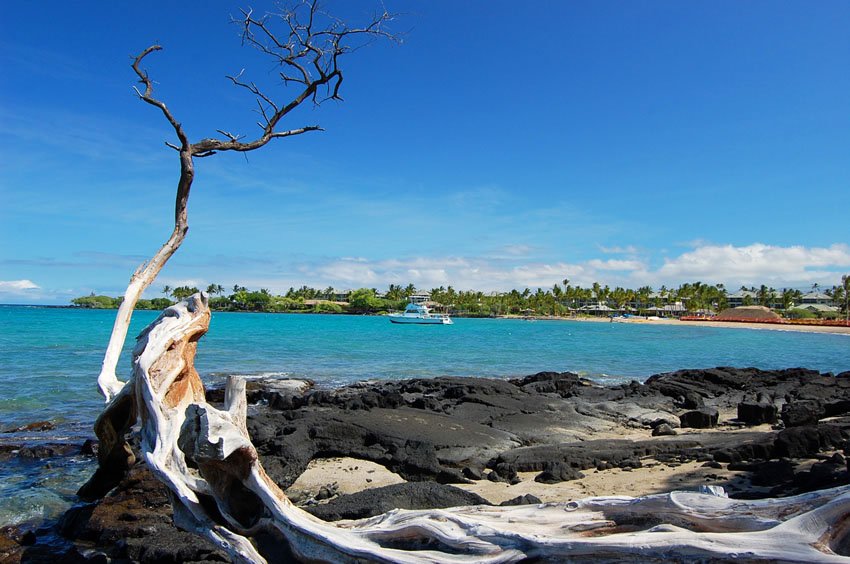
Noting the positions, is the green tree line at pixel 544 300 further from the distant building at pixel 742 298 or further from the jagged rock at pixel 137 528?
the jagged rock at pixel 137 528

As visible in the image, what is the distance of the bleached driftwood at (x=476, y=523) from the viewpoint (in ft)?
11.7

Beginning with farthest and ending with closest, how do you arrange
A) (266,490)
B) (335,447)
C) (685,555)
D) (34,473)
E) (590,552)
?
(335,447) → (34,473) → (266,490) → (590,552) → (685,555)

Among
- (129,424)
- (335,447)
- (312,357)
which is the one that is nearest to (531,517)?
(129,424)

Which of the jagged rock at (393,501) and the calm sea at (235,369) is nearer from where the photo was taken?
the jagged rock at (393,501)

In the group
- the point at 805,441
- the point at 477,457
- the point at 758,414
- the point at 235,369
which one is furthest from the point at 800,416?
the point at 235,369

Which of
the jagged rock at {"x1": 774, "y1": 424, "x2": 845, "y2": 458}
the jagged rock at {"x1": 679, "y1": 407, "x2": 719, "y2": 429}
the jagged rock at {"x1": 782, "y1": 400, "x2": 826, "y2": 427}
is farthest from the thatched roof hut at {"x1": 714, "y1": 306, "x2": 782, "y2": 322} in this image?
the jagged rock at {"x1": 774, "y1": 424, "x2": 845, "y2": 458}

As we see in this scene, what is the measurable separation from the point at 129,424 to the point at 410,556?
4.70 metres

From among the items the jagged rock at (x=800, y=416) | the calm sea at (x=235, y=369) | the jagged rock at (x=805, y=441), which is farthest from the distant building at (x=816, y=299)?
the jagged rock at (x=805, y=441)

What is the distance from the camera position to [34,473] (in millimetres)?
9844

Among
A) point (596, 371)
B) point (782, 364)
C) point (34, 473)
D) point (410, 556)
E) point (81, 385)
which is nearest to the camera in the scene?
point (410, 556)

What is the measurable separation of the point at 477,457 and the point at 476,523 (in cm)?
675

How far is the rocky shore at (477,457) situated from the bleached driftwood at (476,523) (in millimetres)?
1304

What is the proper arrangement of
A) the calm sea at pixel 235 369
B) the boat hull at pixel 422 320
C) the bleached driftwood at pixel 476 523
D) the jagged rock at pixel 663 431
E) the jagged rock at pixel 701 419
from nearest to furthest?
1. the bleached driftwood at pixel 476 523
2. the calm sea at pixel 235 369
3. the jagged rock at pixel 663 431
4. the jagged rock at pixel 701 419
5. the boat hull at pixel 422 320

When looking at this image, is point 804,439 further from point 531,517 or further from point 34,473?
point 34,473
